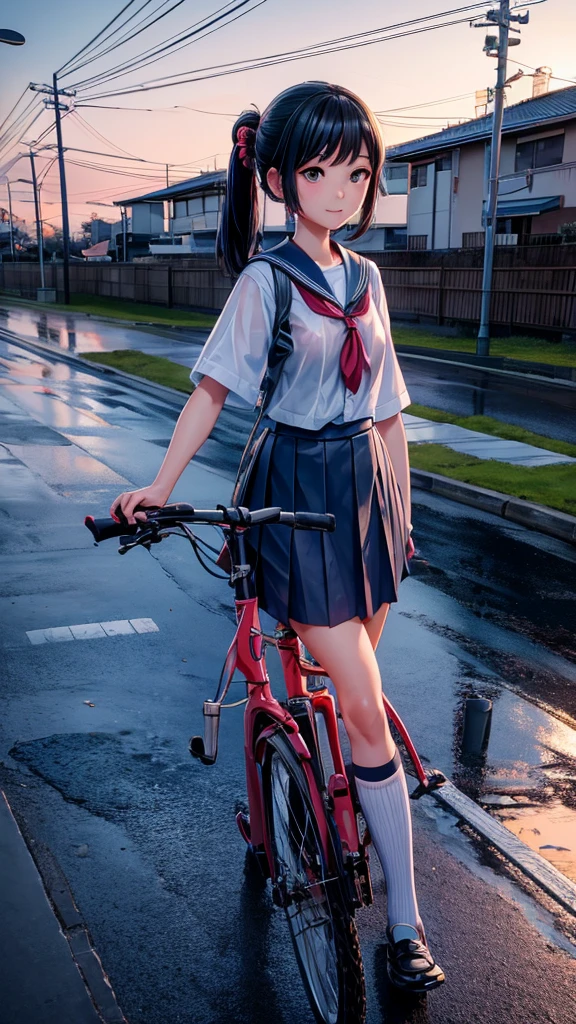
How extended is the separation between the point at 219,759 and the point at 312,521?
2.18m

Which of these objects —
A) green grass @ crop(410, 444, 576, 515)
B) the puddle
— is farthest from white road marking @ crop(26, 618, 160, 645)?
green grass @ crop(410, 444, 576, 515)

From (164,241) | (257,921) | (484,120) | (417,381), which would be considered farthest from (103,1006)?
(164,241)

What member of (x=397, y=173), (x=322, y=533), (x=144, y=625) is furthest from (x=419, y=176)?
(x=322, y=533)

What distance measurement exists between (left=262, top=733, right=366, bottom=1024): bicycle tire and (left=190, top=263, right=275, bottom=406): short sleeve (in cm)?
97

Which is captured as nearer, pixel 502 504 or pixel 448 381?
pixel 502 504

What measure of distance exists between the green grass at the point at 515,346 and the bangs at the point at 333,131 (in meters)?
19.7

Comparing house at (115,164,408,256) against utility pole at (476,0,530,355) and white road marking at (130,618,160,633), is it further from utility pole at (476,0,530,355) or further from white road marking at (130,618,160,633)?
white road marking at (130,618,160,633)

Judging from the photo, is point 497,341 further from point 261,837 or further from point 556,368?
point 261,837

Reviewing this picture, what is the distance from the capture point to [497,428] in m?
13.6

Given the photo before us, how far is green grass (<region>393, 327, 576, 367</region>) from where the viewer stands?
23.8 m

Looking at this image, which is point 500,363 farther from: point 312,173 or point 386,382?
point 312,173

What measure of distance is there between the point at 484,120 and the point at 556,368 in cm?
2408

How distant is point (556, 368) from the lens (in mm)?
21047

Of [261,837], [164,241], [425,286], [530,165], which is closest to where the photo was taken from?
[261,837]
